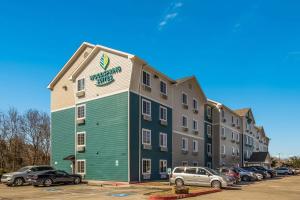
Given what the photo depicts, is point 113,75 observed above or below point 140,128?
above

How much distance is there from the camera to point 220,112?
58.0m

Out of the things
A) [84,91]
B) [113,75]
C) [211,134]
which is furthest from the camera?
[211,134]

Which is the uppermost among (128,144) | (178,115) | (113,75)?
(113,75)

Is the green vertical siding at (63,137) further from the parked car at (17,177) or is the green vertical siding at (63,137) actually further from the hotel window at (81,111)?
the parked car at (17,177)

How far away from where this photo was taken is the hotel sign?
36556 mm

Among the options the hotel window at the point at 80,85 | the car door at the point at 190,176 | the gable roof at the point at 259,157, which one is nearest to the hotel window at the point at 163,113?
the hotel window at the point at 80,85

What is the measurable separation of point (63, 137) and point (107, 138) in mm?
7867

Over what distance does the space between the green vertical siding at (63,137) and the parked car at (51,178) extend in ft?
21.7

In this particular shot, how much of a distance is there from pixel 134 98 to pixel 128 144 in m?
4.33

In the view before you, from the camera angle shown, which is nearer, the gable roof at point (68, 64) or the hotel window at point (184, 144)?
the gable roof at point (68, 64)

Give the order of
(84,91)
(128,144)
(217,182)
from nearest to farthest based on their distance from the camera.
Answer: (217,182), (128,144), (84,91)

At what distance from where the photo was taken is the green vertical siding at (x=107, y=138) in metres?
34.6

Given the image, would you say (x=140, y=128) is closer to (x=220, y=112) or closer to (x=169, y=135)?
(x=169, y=135)

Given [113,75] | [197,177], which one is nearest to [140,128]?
[113,75]
